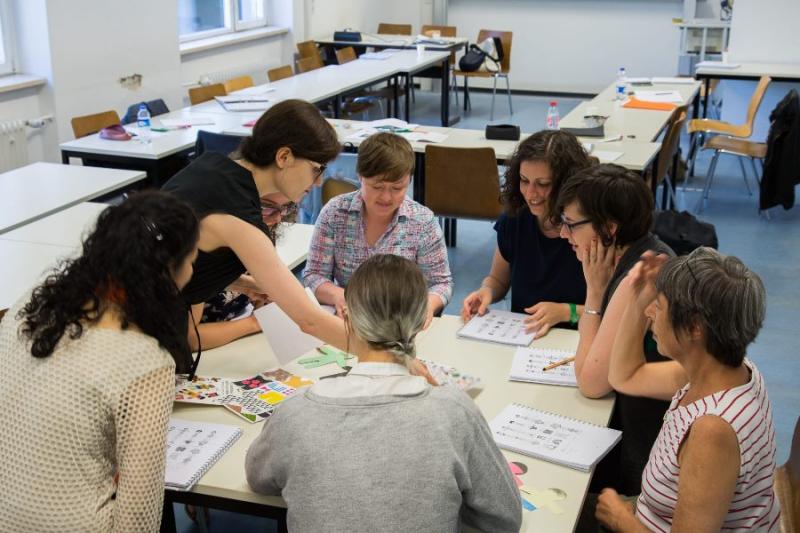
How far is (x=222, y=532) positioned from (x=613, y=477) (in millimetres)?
1267

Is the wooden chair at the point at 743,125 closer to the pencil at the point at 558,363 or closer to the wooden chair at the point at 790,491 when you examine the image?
the pencil at the point at 558,363

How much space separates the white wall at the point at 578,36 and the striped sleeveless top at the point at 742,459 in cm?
923

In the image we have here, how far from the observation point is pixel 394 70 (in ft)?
25.9

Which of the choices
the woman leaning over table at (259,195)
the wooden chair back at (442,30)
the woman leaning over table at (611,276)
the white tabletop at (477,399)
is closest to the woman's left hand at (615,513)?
the white tabletop at (477,399)

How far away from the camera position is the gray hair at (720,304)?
169 centimetres

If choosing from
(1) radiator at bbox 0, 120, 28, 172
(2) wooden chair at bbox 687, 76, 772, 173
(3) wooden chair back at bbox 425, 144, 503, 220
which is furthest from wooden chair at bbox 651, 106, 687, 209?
(1) radiator at bbox 0, 120, 28, 172

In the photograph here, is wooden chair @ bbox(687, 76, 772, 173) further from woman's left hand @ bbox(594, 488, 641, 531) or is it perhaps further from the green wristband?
woman's left hand @ bbox(594, 488, 641, 531)

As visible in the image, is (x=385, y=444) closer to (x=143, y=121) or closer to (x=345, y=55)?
(x=143, y=121)

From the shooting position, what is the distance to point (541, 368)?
242 cm

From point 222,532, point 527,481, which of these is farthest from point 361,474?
point 222,532

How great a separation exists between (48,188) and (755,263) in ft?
13.1

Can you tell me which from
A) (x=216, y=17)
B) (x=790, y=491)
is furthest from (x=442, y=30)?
(x=790, y=491)

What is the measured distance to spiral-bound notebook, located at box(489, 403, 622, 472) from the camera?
1975 millimetres

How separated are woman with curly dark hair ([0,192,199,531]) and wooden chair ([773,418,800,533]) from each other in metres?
1.38
